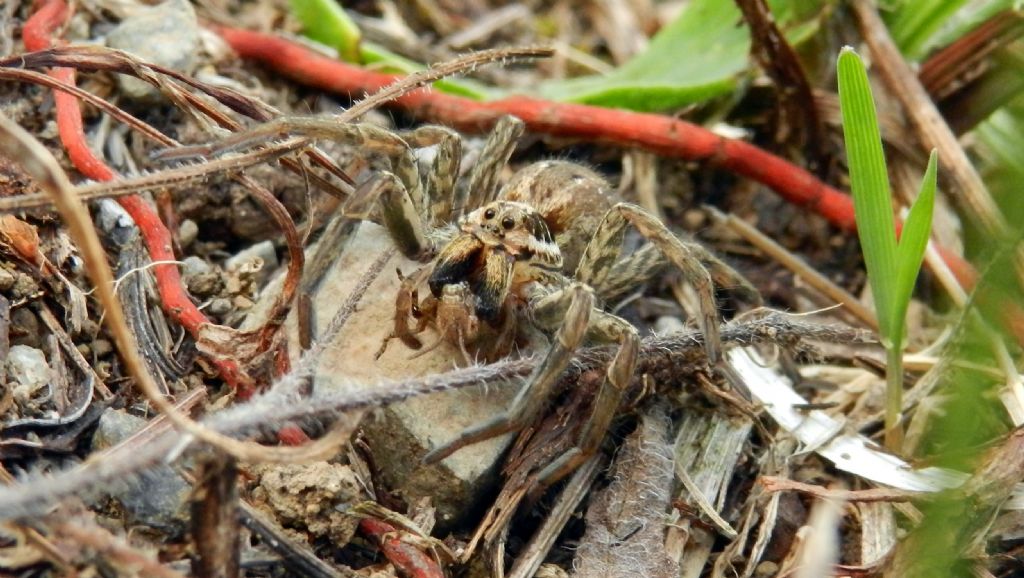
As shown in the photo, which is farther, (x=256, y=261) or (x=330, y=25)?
(x=330, y=25)

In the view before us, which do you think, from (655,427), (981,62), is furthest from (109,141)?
(981,62)

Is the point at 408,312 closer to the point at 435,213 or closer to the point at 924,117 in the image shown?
the point at 435,213

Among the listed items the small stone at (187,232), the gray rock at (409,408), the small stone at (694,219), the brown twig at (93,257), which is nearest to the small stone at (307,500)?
the gray rock at (409,408)

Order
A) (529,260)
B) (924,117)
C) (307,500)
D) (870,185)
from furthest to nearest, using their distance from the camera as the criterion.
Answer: (924,117), (529,260), (870,185), (307,500)

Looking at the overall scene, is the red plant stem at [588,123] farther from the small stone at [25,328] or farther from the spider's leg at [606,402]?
the small stone at [25,328]

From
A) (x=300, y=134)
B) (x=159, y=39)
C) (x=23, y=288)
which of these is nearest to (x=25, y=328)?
(x=23, y=288)

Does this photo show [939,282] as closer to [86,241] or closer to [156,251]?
[156,251]
